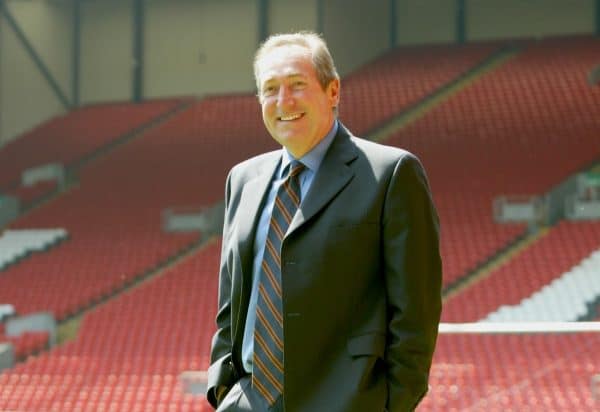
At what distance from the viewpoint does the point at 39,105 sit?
16.3m

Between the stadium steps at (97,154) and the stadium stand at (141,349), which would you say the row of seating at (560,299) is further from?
the stadium steps at (97,154)

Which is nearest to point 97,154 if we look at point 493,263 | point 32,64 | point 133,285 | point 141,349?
point 32,64

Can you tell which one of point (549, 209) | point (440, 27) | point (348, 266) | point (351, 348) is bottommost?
point (549, 209)

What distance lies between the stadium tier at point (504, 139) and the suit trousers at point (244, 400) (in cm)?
797

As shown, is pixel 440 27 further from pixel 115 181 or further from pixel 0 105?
pixel 0 105

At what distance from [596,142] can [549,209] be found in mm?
1611

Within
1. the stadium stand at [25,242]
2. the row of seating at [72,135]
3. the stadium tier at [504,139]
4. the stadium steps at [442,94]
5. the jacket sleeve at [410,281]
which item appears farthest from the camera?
Answer: the row of seating at [72,135]

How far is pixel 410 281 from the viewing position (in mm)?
1704

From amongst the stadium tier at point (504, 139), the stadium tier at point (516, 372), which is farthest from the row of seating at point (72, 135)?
the stadium tier at point (516, 372)

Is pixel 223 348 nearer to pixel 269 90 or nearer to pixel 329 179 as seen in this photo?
pixel 329 179

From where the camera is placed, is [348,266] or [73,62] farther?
[73,62]

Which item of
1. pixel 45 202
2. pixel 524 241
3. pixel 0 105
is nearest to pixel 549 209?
pixel 524 241

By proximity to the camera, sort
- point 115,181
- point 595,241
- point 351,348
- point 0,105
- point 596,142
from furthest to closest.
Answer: point 0,105, point 115,181, point 596,142, point 595,241, point 351,348

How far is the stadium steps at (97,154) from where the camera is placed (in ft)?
47.7
